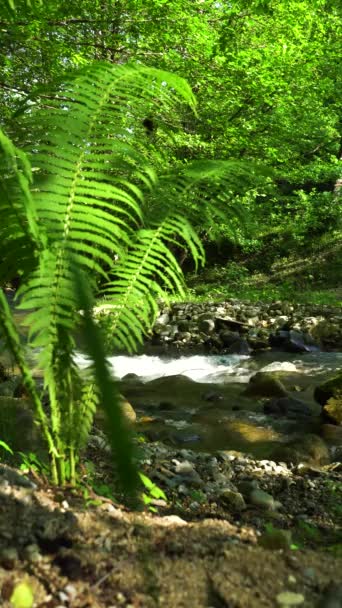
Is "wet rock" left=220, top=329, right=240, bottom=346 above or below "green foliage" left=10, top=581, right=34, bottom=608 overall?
above

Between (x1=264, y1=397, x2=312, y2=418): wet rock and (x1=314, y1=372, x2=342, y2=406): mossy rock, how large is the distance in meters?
0.17

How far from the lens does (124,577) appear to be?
111 cm

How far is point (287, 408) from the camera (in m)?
5.25

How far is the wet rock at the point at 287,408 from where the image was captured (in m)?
5.18

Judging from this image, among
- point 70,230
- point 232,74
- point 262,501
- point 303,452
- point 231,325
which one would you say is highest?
point 232,74

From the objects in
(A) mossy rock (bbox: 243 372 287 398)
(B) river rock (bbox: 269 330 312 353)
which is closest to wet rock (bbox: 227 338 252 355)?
(B) river rock (bbox: 269 330 312 353)

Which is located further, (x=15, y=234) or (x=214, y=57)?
(x=214, y=57)

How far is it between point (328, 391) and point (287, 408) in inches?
16.9

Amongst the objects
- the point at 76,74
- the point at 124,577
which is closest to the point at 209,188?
the point at 76,74

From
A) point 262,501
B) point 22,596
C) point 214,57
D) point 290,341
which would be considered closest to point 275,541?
point 22,596

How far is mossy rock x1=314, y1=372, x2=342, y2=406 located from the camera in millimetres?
5117

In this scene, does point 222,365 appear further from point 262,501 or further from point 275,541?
point 275,541

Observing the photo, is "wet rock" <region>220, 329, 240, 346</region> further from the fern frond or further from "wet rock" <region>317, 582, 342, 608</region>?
"wet rock" <region>317, 582, 342, 608</region>

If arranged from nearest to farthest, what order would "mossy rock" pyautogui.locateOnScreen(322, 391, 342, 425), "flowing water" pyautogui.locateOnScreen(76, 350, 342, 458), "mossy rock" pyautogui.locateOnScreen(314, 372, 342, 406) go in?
"flowing water" pyautogui.locateOnScreen(76, 350, 342, 458)
"mossy rock" pyautogui.locateOnScreen(322, 391, 342, 425)
"mossy rock" pyautogui.locateOnScreen(314, 372, 342, 406)
